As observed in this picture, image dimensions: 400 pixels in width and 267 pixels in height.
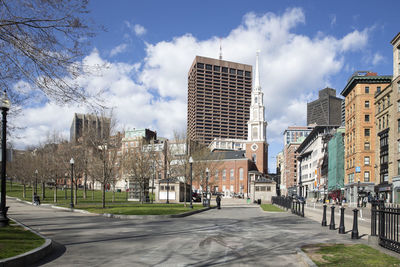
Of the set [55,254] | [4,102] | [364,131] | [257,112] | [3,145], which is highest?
[257,112]

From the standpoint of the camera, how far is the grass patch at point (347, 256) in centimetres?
905

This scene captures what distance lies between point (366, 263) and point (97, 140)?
98.8 ft

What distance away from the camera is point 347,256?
32.7 ft

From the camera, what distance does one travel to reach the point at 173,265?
371 inches

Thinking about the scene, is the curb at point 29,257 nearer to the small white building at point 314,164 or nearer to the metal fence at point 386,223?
the metal fence at point 386,223

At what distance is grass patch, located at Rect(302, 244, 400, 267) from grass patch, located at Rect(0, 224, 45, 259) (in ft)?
24.2

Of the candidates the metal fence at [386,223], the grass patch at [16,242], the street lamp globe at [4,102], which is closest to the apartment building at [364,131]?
the metal fence at [386,223]

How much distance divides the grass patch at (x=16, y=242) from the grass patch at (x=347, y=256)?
7.39m

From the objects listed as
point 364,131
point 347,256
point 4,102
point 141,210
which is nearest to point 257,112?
point 364,131

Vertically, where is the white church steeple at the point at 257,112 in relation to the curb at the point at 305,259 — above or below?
above

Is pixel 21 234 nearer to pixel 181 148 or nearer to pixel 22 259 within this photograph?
pixel 22 259

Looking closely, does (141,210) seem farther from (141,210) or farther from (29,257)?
(29,257)

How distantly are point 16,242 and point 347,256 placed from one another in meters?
9.14

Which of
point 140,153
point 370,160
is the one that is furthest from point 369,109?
point 140,153
